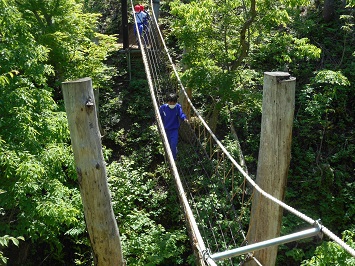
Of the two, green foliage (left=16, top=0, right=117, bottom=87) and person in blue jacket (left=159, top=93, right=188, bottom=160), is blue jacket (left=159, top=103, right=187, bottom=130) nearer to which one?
person in blue jacket (left=159, top=93, right=188, bottom=160)

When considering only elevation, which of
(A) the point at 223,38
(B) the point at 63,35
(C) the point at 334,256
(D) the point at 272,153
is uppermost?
(B) the point at 63,35

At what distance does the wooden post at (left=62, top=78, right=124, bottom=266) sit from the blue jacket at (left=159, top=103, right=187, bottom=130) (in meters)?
1.85

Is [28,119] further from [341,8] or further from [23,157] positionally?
[341,8]

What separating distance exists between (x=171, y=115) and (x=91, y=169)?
197 centimetres

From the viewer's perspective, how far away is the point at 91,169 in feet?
9.88

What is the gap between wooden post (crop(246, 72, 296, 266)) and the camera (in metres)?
2.33

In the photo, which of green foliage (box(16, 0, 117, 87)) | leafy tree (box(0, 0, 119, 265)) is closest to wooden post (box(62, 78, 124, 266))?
leafy tree (box(0, 0, 119, 265))

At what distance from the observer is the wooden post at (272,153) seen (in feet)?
7.66

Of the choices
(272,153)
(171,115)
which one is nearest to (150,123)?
(171,115)

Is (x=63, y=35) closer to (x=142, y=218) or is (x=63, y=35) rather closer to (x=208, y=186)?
(x=142, y=218)

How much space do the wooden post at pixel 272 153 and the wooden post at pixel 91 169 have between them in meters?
1.10

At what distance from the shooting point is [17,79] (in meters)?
3.98

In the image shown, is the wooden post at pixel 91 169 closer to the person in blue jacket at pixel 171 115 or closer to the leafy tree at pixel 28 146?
the leafy tree at pixel 28 146

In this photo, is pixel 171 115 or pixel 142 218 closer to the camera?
pixel 171 115
